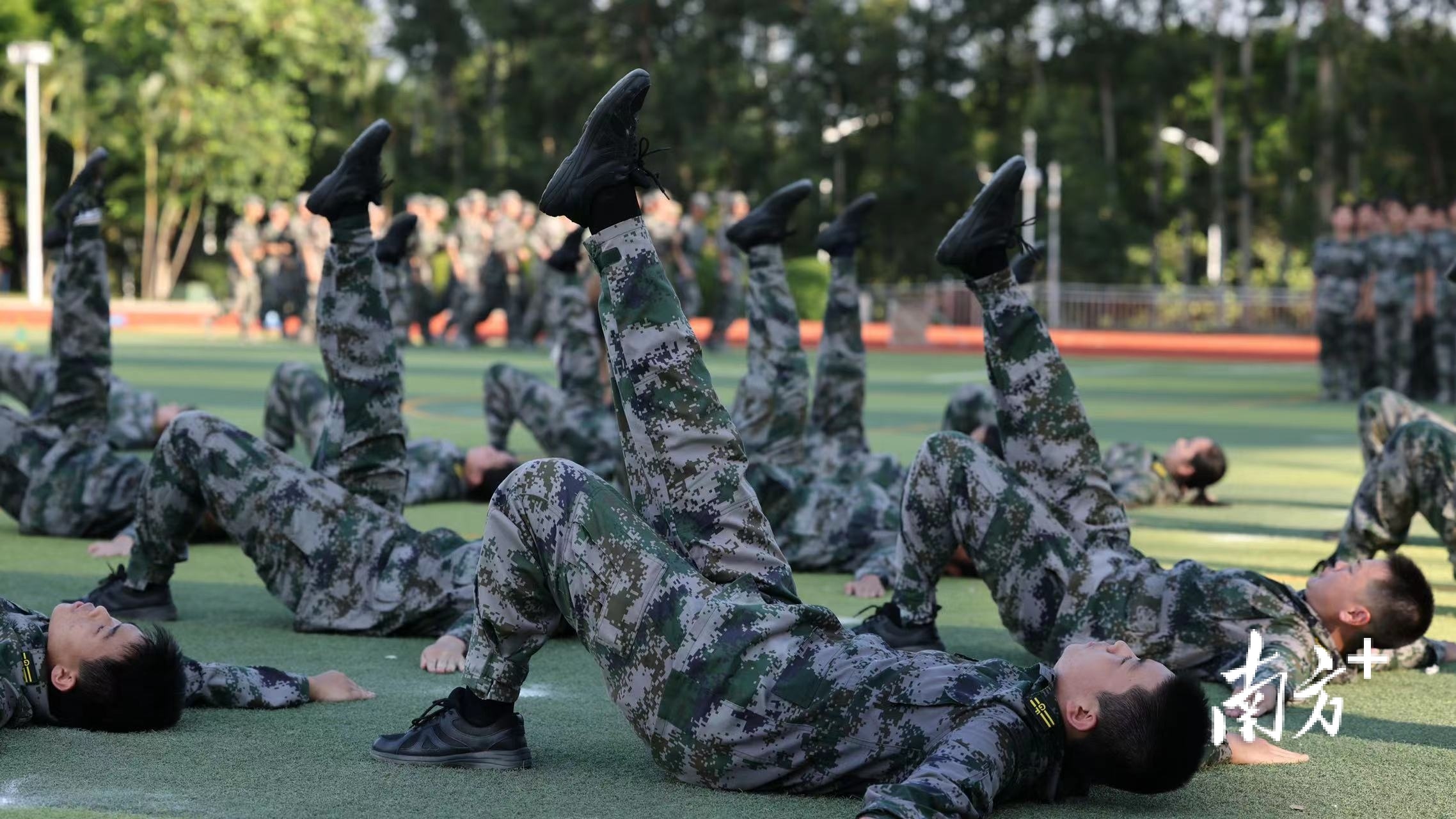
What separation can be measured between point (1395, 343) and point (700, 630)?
54.6ft

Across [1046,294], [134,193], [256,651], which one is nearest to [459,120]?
[134,193]

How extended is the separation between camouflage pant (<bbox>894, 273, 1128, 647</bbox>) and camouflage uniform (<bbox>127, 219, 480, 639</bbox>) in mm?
1387

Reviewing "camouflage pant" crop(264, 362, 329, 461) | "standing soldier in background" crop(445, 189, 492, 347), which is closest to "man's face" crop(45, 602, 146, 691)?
"camouflage pant" crop(264, 362, 329, 461)

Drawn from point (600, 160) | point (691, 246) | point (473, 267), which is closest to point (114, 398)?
point (600, 160)

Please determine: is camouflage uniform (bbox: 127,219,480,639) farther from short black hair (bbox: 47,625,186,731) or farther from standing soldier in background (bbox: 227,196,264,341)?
standing soldier in background (bbox: 227,196,264,341)

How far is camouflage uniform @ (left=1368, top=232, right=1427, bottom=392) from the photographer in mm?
18531

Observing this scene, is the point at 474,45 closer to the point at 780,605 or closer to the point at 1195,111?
the point at 1195,111

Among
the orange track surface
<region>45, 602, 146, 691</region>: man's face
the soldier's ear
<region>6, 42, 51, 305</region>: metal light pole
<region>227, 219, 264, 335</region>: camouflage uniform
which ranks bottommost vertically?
the orange track surface

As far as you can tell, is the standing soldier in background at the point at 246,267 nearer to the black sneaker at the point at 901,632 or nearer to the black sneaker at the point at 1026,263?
the black sneaker at the point at 1026,263

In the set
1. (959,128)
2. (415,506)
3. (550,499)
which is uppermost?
(959,128)

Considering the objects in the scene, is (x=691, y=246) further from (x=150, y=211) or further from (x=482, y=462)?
(x=150, y=211)

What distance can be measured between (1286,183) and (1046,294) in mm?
7913

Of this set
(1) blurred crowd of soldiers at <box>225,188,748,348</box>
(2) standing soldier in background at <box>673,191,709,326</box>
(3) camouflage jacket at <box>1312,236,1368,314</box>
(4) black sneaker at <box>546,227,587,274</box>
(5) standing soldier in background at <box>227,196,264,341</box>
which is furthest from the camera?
(5) standing soldier in background at <box>227,196,264,341</box>

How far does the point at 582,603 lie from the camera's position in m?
3.77
